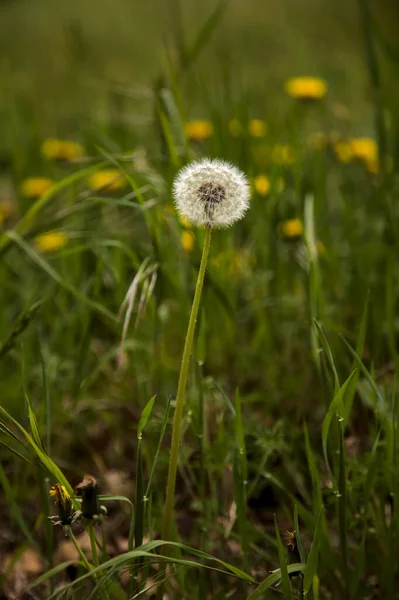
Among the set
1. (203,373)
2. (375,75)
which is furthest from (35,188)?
(375,75)

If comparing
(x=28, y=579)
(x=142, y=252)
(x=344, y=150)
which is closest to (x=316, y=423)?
(x=142, y=252)

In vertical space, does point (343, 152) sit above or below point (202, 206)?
below

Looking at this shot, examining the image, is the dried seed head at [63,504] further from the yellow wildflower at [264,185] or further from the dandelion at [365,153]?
the dandelion at [365,153]

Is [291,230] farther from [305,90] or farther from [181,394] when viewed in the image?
[181,394]

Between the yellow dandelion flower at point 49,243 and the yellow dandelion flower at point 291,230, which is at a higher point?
the yellow dandelion flower at point 291,230

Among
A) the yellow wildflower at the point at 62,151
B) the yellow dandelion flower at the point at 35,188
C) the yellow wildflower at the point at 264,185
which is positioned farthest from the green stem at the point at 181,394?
the yellow wildflower at the point at 62,151

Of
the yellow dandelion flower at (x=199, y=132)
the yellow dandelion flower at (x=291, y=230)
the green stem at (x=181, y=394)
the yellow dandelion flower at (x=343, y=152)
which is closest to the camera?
the green stem at (x=181, y=394)

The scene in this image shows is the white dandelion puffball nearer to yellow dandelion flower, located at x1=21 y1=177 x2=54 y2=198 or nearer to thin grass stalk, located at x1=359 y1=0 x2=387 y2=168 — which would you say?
thin grass stalk, located at x1=359 y1=0 x2=387 y2=168
